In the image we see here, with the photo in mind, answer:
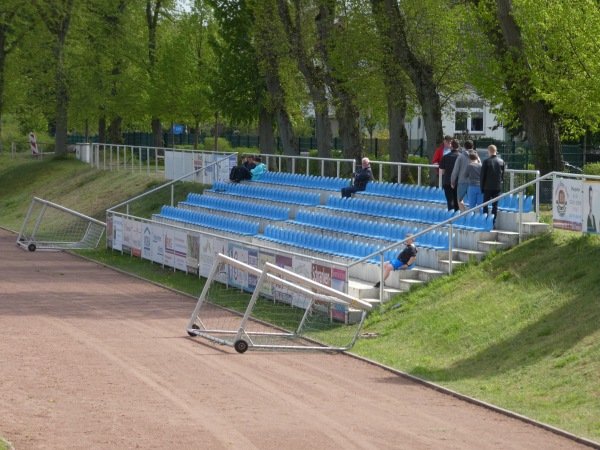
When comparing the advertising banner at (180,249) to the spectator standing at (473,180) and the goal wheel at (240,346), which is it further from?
the goal wheel at (240,346)

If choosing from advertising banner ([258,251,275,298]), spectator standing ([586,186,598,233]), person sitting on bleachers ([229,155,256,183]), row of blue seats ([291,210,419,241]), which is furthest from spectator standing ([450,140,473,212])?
person sitting on bleachers ([229,155,256,183])

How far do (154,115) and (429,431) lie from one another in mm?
50404

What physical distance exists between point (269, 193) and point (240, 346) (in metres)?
16.8

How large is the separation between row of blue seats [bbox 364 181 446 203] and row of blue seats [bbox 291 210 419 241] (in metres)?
1.25

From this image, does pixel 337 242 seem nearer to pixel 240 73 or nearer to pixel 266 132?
pixel 240 73

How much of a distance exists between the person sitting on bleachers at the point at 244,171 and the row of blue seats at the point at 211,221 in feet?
7.49

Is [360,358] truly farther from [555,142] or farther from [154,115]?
[154,115]

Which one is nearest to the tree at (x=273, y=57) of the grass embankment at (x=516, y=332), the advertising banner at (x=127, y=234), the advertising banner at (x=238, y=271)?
the advertising banner at (x=127, y=234)

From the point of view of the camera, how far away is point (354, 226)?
27.1 meters

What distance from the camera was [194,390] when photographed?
50.8 feet

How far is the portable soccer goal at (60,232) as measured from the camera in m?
38.0

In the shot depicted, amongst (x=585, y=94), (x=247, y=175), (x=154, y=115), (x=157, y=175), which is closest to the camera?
(x=585, y=94)

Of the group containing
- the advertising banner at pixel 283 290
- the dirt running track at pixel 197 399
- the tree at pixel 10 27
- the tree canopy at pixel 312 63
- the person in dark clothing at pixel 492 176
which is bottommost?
the dirt running track at pixel 197 399

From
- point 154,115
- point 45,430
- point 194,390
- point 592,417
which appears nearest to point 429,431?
point 592,417
